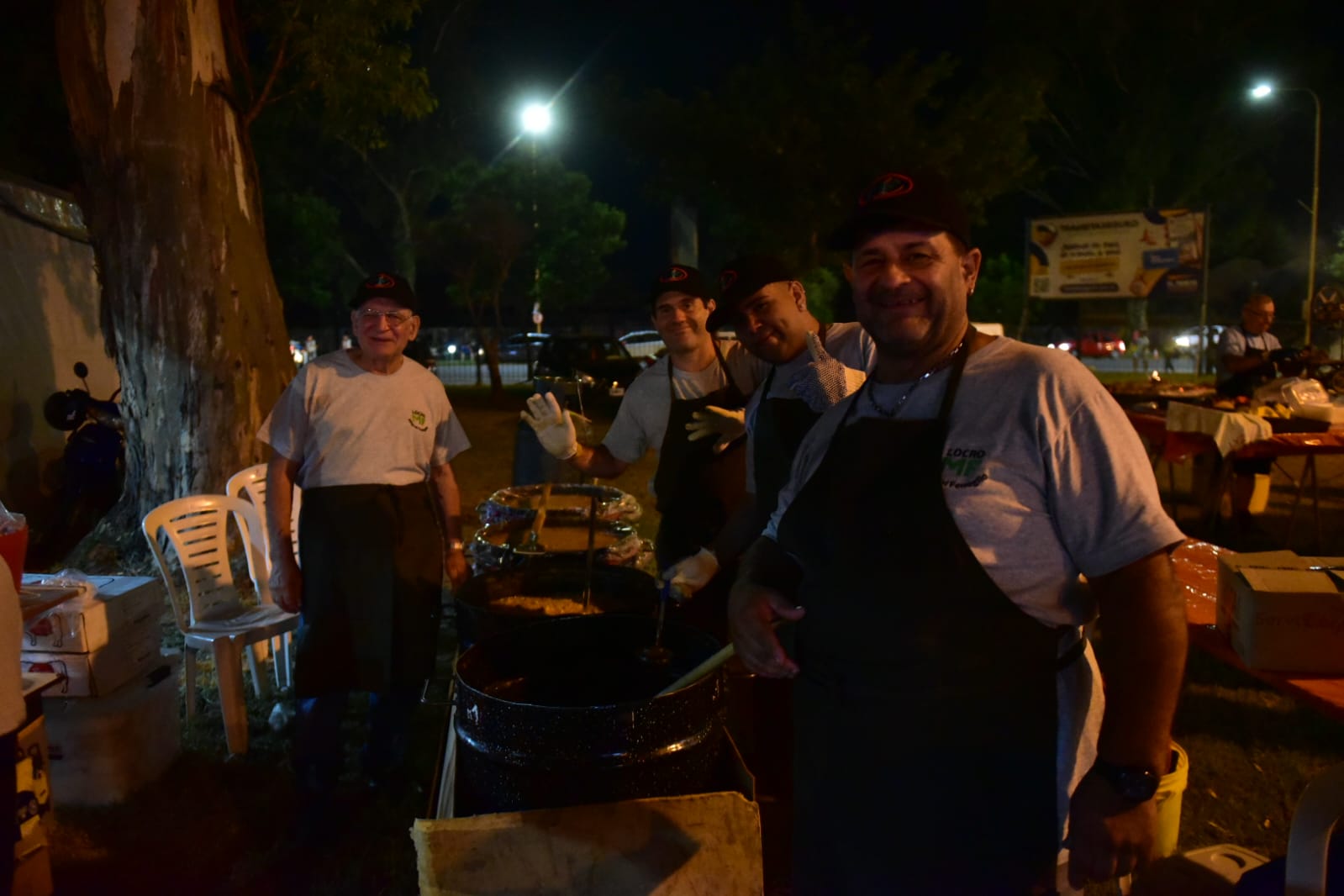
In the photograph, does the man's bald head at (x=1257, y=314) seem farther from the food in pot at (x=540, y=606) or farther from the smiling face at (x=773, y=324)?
the food in pot at (x=540, y=606)

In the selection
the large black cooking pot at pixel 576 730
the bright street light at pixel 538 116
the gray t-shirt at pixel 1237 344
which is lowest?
the large black cooking pot at pixel 576 730

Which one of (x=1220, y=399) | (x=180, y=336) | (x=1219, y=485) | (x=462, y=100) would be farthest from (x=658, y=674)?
(x=462, y=100)

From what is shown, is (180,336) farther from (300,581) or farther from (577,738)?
(577,738)

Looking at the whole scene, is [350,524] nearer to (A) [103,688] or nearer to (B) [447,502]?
(B) [447,502]

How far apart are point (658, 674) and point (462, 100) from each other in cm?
2818

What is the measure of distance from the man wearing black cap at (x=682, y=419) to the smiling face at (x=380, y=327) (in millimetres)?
566

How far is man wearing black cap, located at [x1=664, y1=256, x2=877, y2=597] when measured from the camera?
8.34ft

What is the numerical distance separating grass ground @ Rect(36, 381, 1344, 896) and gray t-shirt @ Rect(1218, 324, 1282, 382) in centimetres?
457

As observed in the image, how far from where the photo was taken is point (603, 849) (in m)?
1.92

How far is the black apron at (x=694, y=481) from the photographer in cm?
327

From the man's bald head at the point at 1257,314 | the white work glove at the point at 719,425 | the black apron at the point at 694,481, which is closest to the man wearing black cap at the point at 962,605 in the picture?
the white work glove at the point at 719,425

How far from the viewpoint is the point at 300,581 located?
3.37 m

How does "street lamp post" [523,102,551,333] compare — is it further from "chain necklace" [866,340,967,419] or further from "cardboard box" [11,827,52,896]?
"chain necklace" [866,340,967,419]

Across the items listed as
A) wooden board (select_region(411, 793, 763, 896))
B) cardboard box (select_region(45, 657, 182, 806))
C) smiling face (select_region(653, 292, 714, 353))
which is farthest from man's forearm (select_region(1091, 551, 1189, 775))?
cardboard box (select_region(45, 657, 182, 806))
